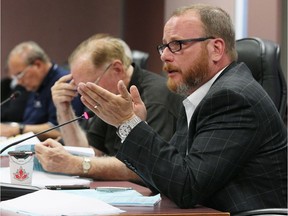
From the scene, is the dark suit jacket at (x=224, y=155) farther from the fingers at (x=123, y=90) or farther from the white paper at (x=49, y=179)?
the white paper at (x=49, y=179)

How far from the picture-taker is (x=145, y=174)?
5.95 feet

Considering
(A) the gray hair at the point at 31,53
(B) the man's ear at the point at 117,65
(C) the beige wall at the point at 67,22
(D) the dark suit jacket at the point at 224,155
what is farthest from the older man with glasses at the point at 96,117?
(C) the beige wall at the point at 67,22

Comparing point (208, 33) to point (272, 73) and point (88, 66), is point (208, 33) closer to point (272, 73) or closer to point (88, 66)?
point (272, 73)

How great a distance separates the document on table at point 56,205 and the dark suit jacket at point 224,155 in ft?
0.72

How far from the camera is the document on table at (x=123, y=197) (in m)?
1.73

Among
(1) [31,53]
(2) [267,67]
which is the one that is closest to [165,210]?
(2) [267,67]

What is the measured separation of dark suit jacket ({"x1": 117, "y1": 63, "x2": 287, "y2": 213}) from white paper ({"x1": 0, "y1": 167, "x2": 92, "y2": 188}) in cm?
42

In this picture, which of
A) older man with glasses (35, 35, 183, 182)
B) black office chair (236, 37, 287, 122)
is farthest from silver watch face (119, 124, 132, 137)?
black office chair (236, 37, 287, 122)

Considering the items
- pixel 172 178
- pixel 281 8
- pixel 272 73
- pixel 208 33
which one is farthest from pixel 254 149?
pixel 281 8

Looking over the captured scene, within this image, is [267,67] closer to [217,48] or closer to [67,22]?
[217,48]

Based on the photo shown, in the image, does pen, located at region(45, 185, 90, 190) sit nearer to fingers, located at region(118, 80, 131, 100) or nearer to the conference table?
the conference table

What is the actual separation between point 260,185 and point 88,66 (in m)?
1.24

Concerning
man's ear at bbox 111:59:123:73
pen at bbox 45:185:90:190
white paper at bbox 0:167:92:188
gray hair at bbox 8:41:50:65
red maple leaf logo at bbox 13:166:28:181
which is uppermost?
man's ear at bbox 111:59:123:73

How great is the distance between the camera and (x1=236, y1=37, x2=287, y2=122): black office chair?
2.43 meters
